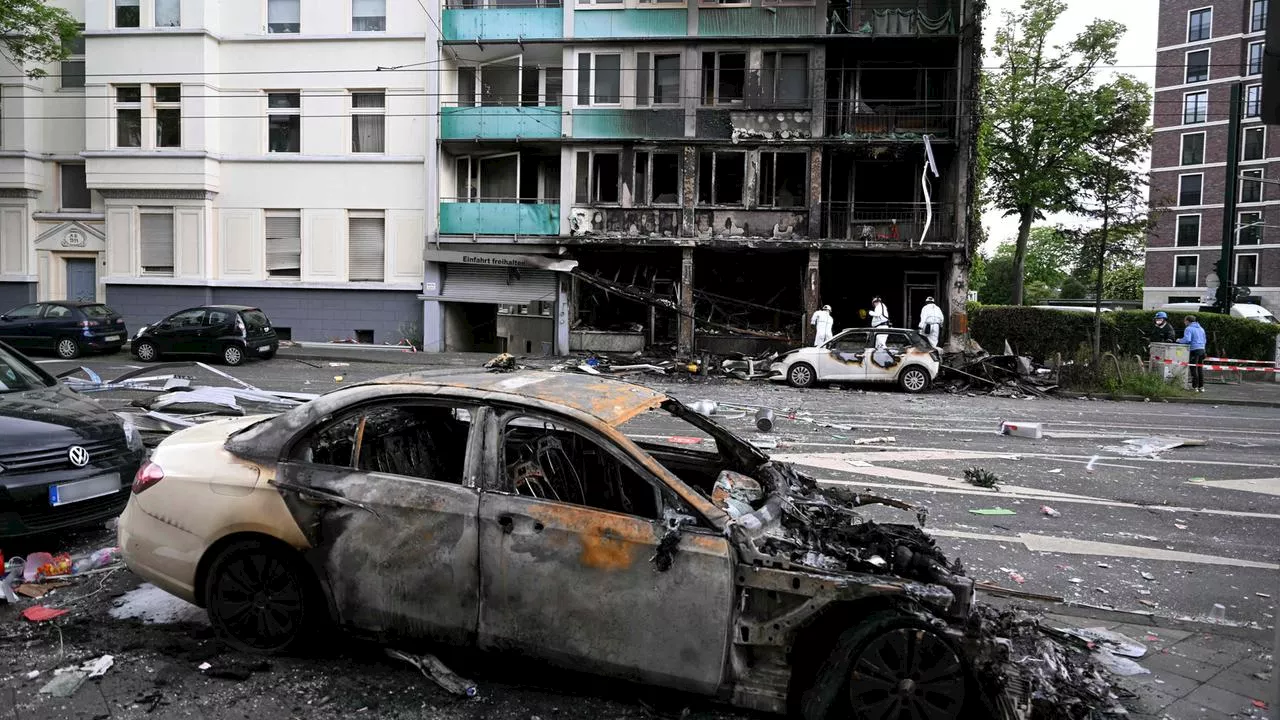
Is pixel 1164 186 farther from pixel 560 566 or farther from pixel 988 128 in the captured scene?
pixel 560 566

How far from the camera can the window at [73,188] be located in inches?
1108

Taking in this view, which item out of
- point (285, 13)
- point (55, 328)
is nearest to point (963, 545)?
point (55, 328)

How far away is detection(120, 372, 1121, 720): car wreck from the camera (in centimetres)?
347

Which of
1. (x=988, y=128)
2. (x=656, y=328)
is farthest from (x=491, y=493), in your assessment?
(x=988, y=128)

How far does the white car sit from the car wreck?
1417cm

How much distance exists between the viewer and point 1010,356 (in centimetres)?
1967

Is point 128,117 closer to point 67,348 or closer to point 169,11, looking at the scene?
point 169,11

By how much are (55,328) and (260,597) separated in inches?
841

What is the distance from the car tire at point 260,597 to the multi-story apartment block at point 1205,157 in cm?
6115

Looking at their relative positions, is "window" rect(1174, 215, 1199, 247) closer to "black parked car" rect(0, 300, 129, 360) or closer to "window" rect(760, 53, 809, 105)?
"window" rect(760, 53, 809, 105)

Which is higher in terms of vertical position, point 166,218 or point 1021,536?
point 166,218

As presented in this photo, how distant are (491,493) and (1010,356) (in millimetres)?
18452

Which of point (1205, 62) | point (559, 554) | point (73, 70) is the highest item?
point (1205, 62)

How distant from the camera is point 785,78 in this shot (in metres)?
25.2
